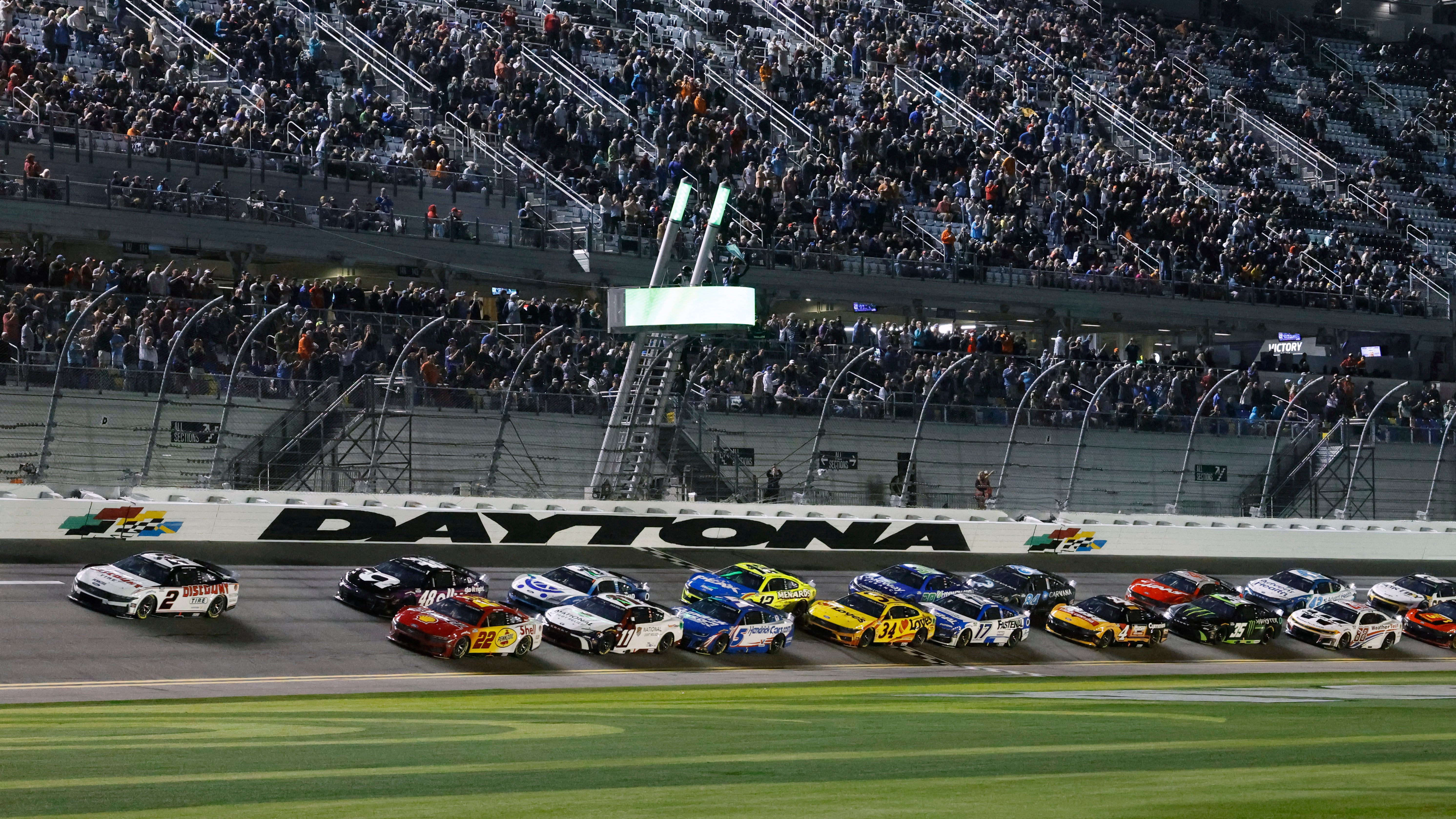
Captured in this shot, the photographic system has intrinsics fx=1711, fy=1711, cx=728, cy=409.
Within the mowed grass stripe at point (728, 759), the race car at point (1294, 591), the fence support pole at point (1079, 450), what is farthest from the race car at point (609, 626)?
the race car at point (1294, 591)

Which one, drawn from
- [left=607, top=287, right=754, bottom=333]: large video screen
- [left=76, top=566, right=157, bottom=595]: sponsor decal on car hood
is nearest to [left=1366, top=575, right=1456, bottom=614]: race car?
[left=607, top=287, right=754, bottom=333]: large video screen

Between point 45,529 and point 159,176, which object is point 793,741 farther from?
point 159,176

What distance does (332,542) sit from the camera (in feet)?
86.9

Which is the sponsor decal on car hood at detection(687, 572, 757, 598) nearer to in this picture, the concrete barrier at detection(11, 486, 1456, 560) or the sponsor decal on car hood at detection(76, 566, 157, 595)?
the concrete barrier at detection(11, 486, 1456, 560)

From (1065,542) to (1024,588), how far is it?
3912 mm

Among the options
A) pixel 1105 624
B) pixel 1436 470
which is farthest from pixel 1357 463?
pixel 1105 624

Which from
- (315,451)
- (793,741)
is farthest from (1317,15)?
(793,741)

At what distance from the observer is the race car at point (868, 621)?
88.9 ft

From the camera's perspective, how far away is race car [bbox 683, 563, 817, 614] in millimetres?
27031

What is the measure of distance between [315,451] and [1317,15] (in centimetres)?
5396

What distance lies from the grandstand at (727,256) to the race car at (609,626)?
384 cm

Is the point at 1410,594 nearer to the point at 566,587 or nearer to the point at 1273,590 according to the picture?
the point at 1273,590

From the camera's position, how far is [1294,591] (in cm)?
3353

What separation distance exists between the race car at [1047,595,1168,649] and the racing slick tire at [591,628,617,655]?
29.5ft
